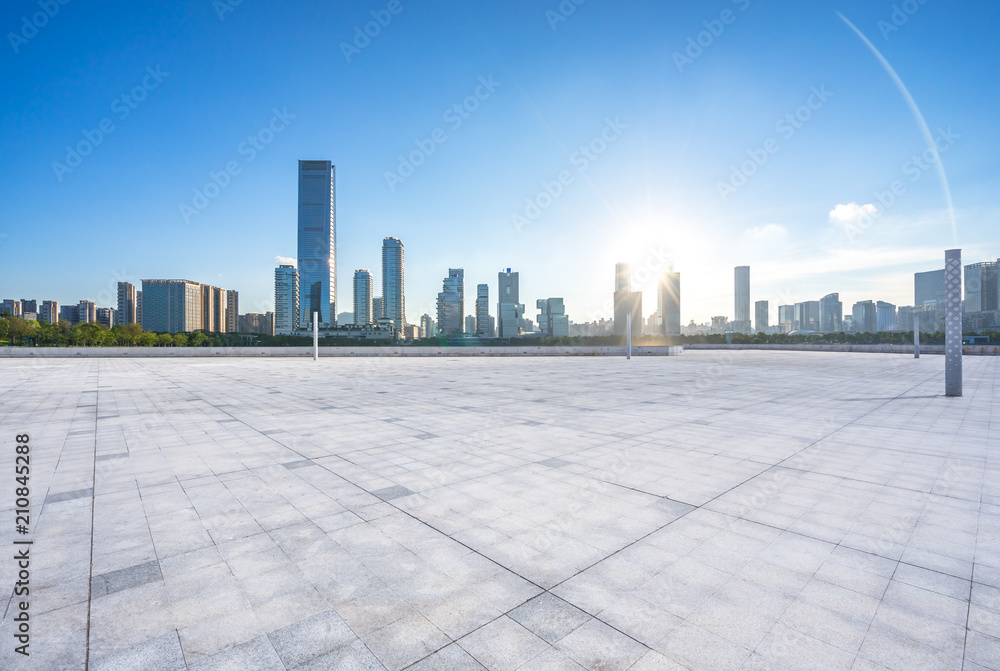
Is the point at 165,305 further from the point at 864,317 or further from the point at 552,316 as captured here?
the point at 864,317

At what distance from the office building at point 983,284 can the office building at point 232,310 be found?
207492 mm

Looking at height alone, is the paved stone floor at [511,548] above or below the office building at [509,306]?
below

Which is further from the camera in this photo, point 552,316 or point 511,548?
point 552,316

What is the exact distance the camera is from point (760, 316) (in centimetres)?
14125

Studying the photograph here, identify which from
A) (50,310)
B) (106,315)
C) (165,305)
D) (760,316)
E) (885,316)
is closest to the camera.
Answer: (885,316)

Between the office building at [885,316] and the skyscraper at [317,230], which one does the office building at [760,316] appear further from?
the skyscraper at [317,230]

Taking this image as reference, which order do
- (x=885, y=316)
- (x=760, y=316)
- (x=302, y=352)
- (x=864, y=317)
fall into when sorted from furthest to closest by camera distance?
(x=760, y=316), (x=864, y=317), (x=885, y=316), (x=302, y=352)

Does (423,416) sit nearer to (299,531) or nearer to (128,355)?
(299,531)

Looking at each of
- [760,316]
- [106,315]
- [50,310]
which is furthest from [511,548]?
[106,315]

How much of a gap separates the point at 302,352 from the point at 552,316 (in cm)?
10865

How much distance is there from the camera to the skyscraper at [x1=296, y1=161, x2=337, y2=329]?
187375 millimetres

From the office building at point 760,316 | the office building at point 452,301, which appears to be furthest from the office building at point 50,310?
the office building at point 760,316

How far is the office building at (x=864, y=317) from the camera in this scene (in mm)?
118938

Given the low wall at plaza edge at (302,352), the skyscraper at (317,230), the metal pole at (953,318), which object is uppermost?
the skyscraper at (317,230)
